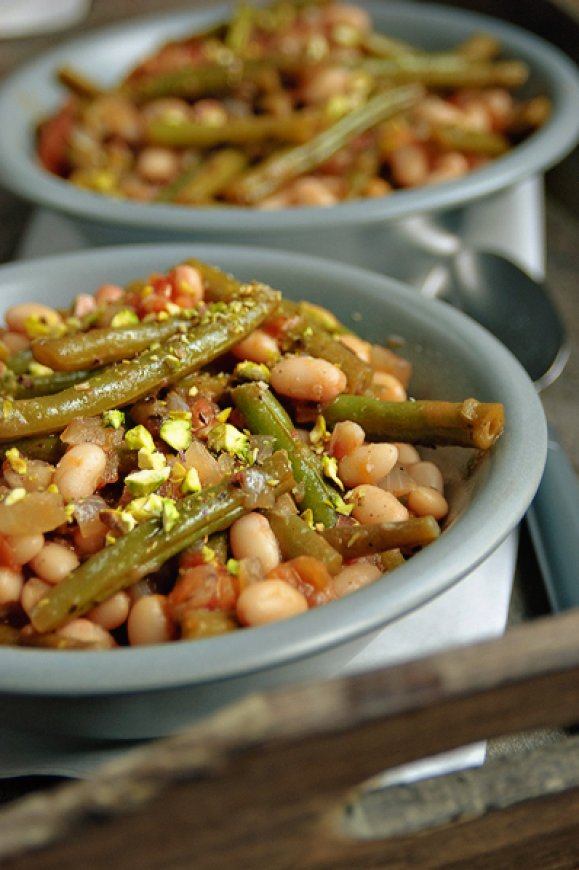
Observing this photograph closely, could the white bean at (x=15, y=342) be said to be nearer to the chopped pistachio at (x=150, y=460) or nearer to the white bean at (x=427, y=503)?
the chopped pistachio at (x=150, y=460)

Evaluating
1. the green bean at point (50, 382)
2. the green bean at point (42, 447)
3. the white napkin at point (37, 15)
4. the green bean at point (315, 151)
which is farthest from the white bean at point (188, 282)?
the white napkin at point (37, 15)

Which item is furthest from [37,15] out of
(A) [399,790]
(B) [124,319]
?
(A) [399,790]

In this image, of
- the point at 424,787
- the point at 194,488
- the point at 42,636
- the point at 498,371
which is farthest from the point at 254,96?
the point at 424,787

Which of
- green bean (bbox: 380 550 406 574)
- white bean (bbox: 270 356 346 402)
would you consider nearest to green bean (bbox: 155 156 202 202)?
white bean (bbox: 270 356 346 402)

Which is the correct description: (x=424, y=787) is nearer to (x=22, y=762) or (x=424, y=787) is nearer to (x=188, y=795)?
(x=188, y=795)

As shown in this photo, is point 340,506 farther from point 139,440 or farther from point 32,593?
point 32,593

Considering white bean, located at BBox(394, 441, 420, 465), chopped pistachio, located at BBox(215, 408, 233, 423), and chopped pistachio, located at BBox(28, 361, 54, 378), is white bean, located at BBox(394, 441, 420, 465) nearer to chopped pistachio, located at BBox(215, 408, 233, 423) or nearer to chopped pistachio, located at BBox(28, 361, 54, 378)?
chopped pistachio, located at BBox(215, 408, 233, 423)
